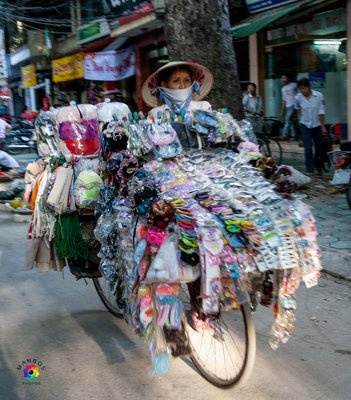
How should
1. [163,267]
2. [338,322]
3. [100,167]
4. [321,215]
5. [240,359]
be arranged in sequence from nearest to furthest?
1. [163,267]
2. [240,359]
3. [100,167]
4. [338,322]
5. [321,215]

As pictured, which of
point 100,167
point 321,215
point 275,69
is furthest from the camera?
point 275,69

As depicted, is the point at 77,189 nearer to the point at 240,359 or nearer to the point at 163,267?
the point at 163,267

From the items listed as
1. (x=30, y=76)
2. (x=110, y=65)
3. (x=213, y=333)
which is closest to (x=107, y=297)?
(x=213, y=333)

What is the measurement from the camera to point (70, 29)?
20781mm

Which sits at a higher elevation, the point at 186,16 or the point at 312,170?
the point at 186,16

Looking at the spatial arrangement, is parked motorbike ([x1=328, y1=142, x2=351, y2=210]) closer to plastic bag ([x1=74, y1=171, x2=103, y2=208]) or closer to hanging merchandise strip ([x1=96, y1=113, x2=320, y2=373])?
hanging merchandise strip ([x1=96, y1=113, x2=320, y2=373])

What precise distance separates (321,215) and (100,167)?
12.8ft

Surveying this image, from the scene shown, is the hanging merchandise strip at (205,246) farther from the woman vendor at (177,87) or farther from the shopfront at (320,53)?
the shopfront at (320,53)

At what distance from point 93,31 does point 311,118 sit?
10908mm

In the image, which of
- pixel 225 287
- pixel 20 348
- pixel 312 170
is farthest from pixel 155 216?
pixel 312 170

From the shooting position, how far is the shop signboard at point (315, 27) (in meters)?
9.79

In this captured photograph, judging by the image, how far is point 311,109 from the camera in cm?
818

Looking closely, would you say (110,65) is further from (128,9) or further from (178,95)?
(178,95)

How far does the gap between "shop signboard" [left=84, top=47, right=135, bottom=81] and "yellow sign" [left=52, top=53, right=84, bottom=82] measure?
151 cm
